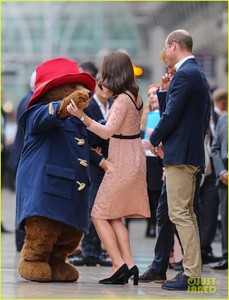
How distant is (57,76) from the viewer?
9461 mm

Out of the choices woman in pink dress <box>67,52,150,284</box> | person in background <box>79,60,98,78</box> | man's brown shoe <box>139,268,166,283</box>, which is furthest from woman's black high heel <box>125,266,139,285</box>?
person in background <box>79,60,98,78</box>

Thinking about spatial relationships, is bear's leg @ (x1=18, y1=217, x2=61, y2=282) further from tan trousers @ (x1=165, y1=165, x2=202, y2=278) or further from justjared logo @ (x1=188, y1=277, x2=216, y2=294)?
justjared logo @ (x1=188, y1=277, x2=216, y2=294)

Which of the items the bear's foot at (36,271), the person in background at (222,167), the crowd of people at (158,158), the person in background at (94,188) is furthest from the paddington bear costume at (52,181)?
the person in background at (222,167)

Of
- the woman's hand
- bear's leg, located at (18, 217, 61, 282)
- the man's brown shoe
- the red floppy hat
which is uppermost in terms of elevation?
the red floppy hat

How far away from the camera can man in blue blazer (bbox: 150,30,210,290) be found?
29.1 feet

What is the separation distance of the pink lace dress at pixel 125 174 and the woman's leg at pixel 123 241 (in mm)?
107

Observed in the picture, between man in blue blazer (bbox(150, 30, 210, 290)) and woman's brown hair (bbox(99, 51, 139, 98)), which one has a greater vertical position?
woman's brown hair (bbox(99, 51, 139, 98))

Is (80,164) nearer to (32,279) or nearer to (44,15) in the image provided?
(32,279)

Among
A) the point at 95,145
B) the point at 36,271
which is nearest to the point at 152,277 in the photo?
the point at 36,271

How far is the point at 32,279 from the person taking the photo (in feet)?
30.4

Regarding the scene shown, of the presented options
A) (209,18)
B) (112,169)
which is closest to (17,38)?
(209,18)

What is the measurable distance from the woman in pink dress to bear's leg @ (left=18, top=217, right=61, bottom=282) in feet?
1.67

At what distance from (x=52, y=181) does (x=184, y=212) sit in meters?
1.05

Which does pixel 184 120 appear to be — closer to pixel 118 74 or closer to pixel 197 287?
pixel 118 74
